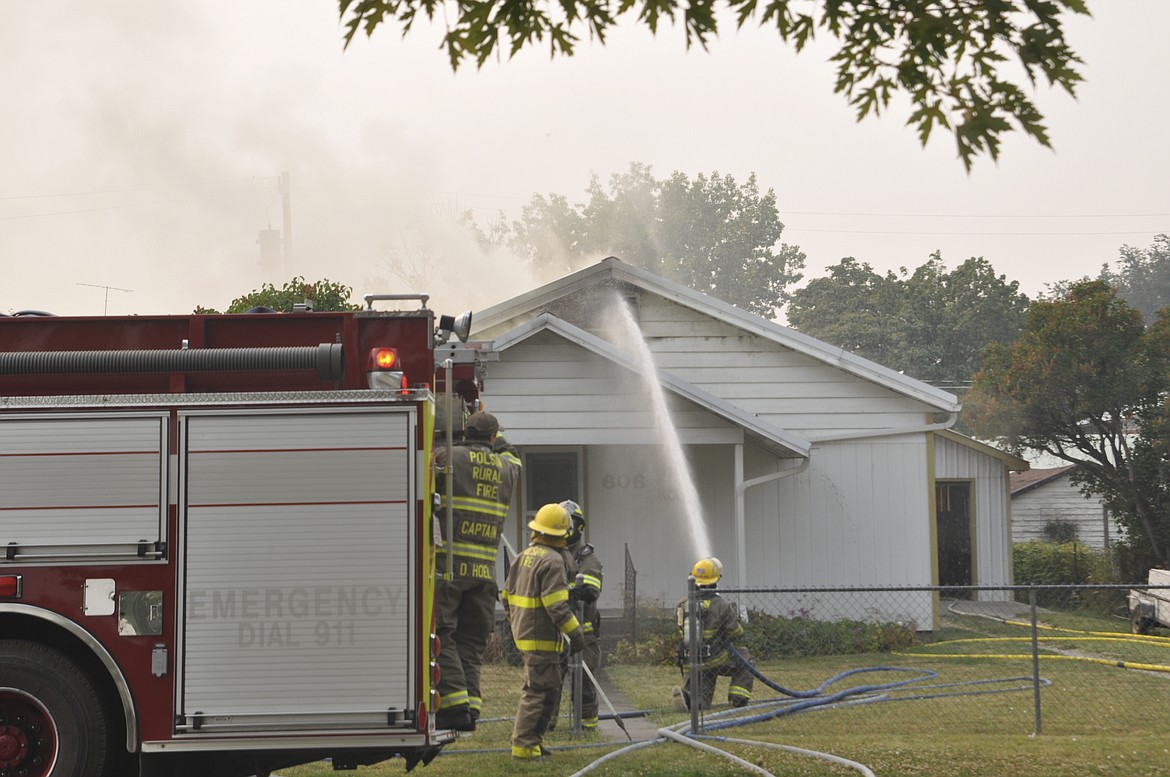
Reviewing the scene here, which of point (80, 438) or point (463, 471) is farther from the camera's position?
point (463, 471)

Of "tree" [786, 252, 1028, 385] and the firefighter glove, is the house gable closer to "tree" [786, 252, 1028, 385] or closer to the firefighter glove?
the firefighter glove

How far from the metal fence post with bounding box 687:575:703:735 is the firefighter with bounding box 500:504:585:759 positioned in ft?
4.05

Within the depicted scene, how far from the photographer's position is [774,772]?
7477mm

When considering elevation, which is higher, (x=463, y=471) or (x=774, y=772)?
(x=463, y=471)

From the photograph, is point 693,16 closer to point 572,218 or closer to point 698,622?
point 698,622

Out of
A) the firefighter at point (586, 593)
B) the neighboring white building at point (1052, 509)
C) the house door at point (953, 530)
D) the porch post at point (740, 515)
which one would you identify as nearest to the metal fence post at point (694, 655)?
the firefighter at point (586, 593)

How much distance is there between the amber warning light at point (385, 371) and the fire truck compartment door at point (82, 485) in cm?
100

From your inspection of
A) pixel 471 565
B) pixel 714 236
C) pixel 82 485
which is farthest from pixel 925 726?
pixel 714 236

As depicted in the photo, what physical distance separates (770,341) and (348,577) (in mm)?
11962

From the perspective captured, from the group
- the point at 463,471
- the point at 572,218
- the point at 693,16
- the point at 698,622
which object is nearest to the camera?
the point at 693,16

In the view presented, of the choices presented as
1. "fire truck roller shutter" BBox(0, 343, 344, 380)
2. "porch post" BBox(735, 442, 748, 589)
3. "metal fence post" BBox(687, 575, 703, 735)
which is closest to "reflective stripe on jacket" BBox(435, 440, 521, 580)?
"fire truck roller shutter" BBox(0, 343, 344, 380)

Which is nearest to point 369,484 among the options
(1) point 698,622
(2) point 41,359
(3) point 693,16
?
(2) point 41,359

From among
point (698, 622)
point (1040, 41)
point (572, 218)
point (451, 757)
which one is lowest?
point (451, 757)

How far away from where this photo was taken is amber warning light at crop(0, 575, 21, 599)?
5848 millimetres
